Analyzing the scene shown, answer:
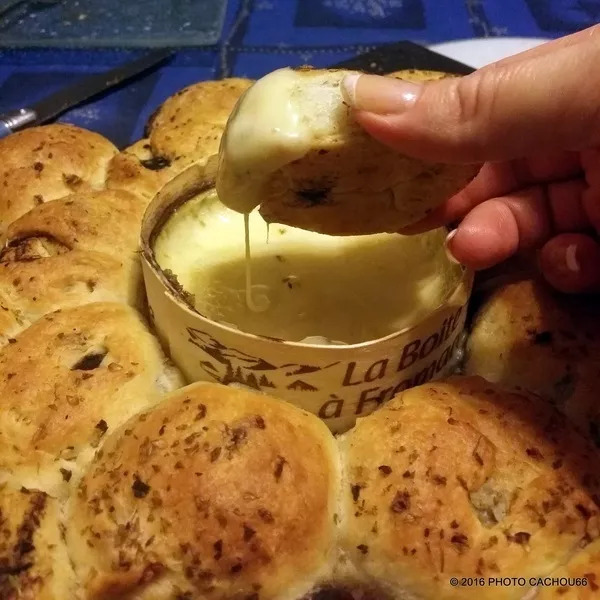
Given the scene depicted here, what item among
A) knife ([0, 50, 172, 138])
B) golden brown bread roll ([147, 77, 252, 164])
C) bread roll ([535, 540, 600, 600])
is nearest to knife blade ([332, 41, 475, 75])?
golden brown bread roll ([147, 77, 252, 164])

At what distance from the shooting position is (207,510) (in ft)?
3.00

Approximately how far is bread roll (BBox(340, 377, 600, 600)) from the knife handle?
1.41 metres

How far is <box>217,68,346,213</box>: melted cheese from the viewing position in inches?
36.1

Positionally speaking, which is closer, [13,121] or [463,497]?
[463,497]

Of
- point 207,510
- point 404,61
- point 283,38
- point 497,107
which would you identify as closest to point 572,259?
point 497,107

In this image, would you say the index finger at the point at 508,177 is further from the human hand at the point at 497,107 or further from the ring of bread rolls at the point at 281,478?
the human hand at the point at 497,107

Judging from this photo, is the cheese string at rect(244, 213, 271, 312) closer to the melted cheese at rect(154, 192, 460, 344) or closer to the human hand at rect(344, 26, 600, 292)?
the melted cheese at rect(154, 192, 460, 344)

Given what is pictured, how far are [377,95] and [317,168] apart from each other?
13 cm

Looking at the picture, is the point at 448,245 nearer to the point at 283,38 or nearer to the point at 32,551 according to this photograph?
the point at 32,551

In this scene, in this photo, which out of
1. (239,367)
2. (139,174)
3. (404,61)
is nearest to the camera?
(239,367)

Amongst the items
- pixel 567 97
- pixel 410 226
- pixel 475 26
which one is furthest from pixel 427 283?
pixel 475 26

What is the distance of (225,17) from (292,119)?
204 cm

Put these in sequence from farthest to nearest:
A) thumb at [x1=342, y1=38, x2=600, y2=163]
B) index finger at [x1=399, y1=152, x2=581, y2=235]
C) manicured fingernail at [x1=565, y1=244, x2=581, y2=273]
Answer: index finger at [x1=399, y1=152, x2=581, y2=235]
manicured fingernail at [x1=565, y1=244, x2=581, y2=273]
thumb at [x1=342, y1=38, x2=600, y2=163]

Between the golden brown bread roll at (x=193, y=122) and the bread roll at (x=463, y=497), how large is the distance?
77cm
